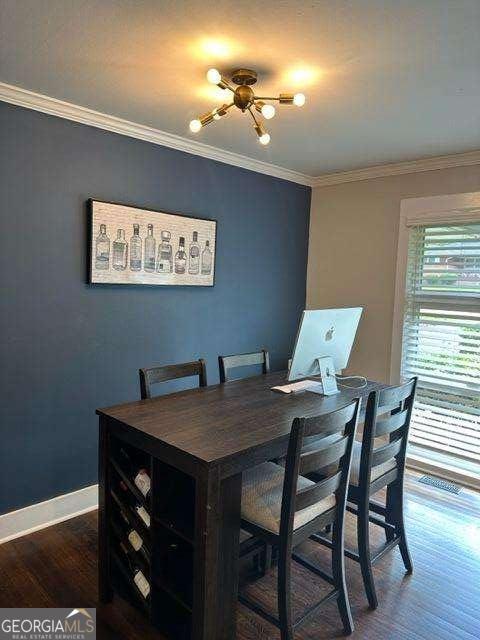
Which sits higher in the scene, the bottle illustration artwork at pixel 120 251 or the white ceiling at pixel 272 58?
the white ceiling at pixel 272 58

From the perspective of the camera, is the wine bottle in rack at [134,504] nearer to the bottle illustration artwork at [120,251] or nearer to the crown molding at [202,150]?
the bottle illustration artwork at [120,251]

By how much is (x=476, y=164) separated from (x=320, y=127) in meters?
1.21

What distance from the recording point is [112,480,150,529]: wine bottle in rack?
1.75m

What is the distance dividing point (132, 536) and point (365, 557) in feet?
3.34

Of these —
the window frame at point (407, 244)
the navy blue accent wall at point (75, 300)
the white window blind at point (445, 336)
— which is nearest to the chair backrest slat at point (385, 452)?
the white window blind at point (445, 336)

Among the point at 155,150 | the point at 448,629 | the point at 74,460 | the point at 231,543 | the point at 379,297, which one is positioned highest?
the point at 155,150

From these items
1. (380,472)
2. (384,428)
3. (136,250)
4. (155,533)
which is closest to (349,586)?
(380,472)

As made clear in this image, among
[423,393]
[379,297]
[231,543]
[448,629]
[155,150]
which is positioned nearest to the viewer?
[231,543]

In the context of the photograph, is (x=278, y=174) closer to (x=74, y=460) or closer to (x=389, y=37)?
(x=389, y=37)

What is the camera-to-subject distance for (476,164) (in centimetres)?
307

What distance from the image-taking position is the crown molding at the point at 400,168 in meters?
3.09

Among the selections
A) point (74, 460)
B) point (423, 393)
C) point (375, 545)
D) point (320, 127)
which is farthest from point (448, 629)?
point (320, 127)

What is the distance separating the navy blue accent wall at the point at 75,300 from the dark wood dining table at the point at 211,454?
2.63 feet

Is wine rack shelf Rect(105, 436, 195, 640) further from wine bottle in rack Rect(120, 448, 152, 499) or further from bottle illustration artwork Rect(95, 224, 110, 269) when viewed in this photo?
bottle illustration artwork Rect(95, 224, 110, 269)
